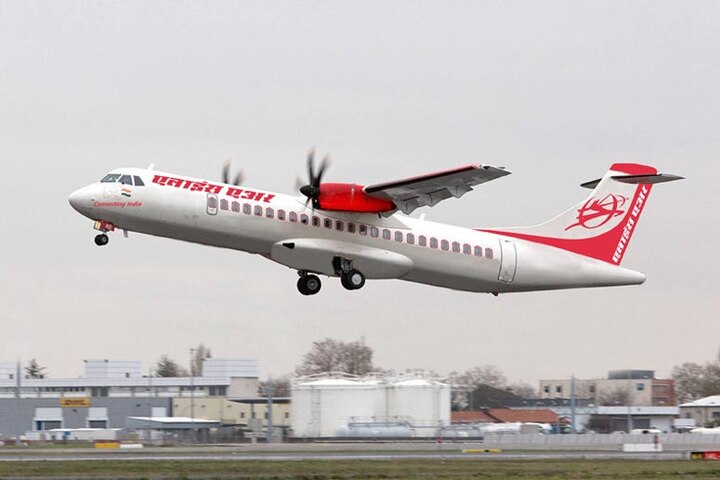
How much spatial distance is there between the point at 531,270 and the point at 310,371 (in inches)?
2393

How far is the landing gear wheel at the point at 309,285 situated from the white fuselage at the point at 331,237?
75 centimetres

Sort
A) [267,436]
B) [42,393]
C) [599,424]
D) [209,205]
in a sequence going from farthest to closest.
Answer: [42,393]
[599,424]
[267,436]
[209,205]

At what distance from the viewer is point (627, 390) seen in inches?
4414

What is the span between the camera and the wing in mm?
34562

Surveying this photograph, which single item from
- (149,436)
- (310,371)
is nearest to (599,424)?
(310,371)

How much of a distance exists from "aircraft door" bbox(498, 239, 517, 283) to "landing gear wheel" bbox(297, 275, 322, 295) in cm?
619

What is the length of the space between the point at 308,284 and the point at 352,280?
1.65 meters

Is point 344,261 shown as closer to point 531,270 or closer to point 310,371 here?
point 531,270

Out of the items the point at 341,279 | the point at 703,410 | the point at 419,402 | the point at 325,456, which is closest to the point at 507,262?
the point at 341,279

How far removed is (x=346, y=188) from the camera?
1414 inches

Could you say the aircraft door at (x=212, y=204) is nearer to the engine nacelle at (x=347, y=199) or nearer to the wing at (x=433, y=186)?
the engine nacelle at (x=347, y=199)

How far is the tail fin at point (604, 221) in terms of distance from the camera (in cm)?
4009

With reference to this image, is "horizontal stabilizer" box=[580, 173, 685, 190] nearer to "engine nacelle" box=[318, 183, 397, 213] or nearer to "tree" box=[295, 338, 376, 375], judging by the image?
"engine nacelle" box=[318, 183, 397, 213]

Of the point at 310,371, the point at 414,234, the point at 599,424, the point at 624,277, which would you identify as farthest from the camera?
the point at 310,371
